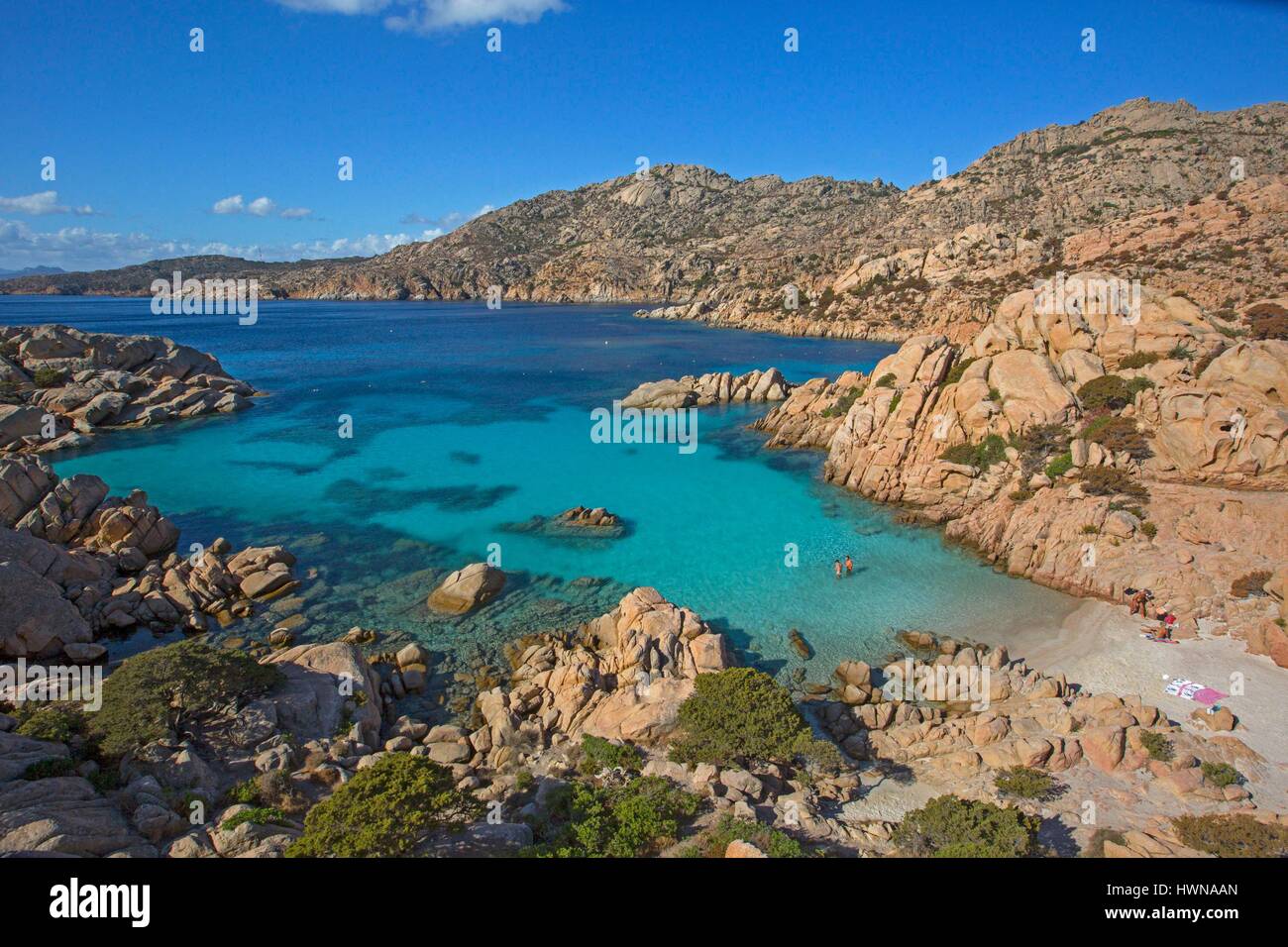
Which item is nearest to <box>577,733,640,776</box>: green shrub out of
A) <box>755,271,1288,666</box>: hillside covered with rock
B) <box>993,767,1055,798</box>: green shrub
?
<box>993,767,1055,798</box>: green shrub

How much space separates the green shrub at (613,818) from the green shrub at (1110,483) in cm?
2314

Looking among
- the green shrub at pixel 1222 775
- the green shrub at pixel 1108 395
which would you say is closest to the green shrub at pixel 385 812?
the green shrub at pixel 1222 775

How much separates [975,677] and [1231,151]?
124m

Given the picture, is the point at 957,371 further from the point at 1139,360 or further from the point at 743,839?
the point at 743,839

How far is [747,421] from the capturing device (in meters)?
53.2

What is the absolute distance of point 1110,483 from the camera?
28031 millimetres

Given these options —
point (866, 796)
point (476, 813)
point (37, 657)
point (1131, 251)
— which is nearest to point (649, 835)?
point (476, 813)

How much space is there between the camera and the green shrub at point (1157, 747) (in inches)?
607

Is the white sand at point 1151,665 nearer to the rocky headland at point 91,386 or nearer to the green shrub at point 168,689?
the green shrub at point 168,689

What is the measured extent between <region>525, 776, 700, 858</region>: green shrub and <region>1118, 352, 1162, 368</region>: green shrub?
3150 centimetres

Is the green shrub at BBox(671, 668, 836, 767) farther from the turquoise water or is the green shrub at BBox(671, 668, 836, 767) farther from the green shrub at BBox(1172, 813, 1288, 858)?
the green shrub at BBox(1172, 813, 1288, 858)

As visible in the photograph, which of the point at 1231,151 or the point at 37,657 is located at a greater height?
the point at 1231,151

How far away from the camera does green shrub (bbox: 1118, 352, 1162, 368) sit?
32406mm
